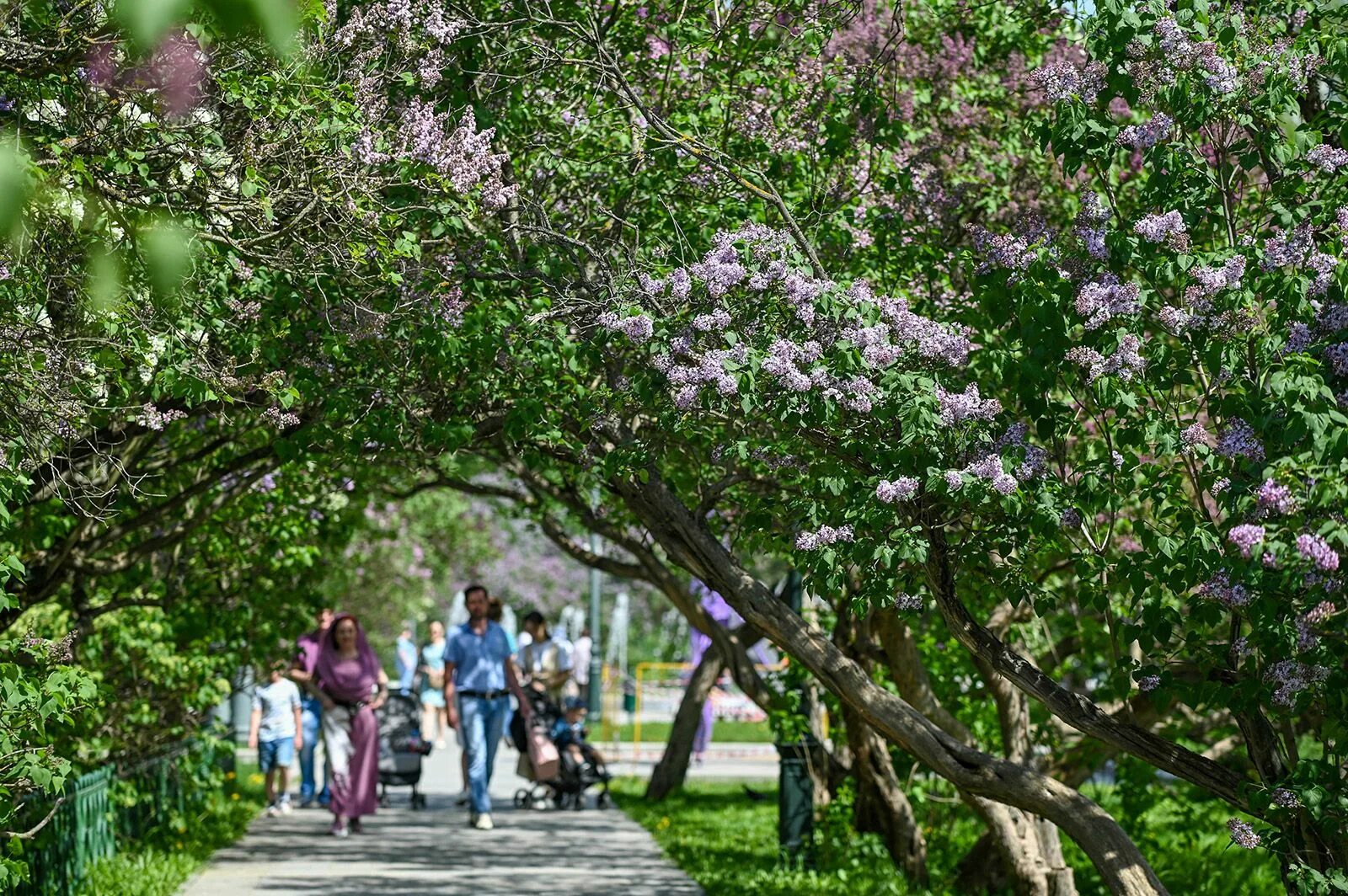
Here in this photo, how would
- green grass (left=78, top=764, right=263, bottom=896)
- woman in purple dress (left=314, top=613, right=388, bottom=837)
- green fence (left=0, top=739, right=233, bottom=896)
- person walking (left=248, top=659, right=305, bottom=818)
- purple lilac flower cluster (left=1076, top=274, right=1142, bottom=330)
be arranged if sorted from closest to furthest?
purple lilac flower cluster (left=1076, top=274, right=1142, bottom=330)
green fence (left=0, top=739, right=233, bottom=896)
green grass (left=78, top=764, right=263, bottom=896)
woman in purple dress (left=314, top=613, right=388, bottom=837)
person walking (left=248, top=659, right=305, bottom=818)

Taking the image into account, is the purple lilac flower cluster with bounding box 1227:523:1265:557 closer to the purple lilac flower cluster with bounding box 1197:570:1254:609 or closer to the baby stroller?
the purple lilac flower cluster with bounding box 1197:570:1254:609

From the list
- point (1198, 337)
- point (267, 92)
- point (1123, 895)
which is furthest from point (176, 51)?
point (1123, 895)

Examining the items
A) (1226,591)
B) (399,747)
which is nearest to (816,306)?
(1226,591)

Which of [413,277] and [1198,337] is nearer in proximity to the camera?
[1198,337]

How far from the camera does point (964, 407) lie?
5.95 m

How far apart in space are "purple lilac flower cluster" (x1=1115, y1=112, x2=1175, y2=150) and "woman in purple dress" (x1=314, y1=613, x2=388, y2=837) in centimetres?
970

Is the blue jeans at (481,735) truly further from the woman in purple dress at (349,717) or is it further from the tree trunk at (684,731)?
the tree trunk at (684,731)

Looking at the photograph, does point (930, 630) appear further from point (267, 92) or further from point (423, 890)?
point (267, 92)

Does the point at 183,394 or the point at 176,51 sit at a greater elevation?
the point at 176,51

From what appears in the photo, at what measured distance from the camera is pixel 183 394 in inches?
256

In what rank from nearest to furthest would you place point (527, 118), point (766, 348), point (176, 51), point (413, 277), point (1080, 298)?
point (176, 51) < point (1080, 298) < point (766, 348) < point (413, 277) < point (527, 118)

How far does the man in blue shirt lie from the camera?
1503 cm

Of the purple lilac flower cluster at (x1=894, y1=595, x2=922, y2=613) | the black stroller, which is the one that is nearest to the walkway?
the black stroller

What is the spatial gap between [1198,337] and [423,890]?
6.73m
